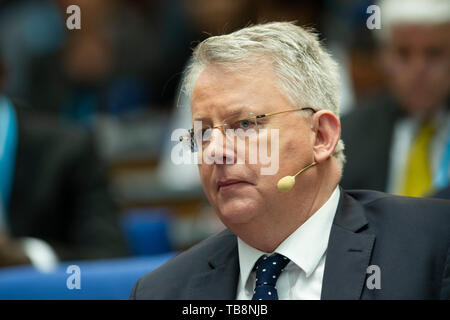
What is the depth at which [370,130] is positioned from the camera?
2479 mm

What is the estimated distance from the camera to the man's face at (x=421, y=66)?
8.16 feet

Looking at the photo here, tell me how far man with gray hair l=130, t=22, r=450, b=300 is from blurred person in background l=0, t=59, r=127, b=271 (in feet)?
4.78

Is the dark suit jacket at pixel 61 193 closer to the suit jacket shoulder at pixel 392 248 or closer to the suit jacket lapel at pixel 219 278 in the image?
the suit jacket lapel at pixel 219 278

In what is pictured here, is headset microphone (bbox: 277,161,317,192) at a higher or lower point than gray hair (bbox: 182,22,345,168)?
lower

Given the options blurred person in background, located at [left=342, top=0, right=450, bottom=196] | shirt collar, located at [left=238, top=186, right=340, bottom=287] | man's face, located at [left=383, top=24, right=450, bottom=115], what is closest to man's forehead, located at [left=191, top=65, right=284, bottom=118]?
shirt collar, located at [left=238, top=186, right=340, bottom=287]

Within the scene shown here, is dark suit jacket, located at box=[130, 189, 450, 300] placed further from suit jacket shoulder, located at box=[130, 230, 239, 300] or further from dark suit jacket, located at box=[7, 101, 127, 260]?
dark suit jacket, located at box=[7, 101, 127, 260]

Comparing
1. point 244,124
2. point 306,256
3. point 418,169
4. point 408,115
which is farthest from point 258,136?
point 408,115

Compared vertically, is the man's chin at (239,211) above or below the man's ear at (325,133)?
below

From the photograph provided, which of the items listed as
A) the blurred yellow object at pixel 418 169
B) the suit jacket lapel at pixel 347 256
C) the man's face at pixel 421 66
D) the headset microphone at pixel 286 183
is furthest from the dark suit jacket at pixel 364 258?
the man's face at pixel 421 66

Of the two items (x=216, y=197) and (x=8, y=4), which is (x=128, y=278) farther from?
(x=8, y=4)

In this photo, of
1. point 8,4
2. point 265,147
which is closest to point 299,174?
point 265,147

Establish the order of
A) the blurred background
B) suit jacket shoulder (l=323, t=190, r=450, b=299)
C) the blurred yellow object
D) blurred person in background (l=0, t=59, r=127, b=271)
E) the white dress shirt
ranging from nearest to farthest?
suit jacket shoulder (l=323, t=190, r=450, b=299), the white dress shirt, the blurred yellow object, the blurred background, blurred person in background (l=0, t=59, r=127, b=271)

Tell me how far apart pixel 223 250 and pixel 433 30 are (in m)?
1.21

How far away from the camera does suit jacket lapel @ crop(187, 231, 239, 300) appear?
5.24 feet
